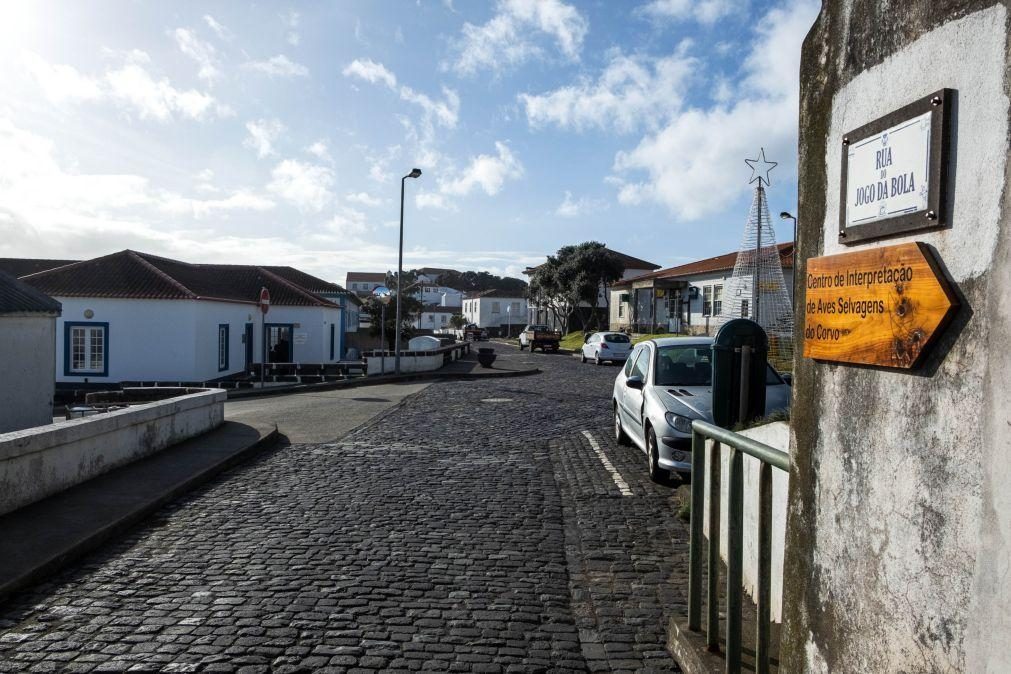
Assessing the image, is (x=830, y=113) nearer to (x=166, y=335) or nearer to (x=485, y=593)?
(x=485, y=593)

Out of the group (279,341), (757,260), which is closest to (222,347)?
(279,341)

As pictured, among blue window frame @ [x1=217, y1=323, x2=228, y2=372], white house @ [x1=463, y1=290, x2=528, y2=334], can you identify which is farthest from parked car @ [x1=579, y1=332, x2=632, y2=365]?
white house @ [x1=463, y1=290, x2=528, y2=334]

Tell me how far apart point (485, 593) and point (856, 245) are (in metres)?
3.44

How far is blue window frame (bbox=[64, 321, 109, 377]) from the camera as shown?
91.6 feet

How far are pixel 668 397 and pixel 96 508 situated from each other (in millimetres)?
5875

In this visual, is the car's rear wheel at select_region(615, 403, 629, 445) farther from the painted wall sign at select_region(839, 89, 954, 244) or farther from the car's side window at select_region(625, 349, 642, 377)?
the painted wall sign at select_region(839, 89, 954, 244)

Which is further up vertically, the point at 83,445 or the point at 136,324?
the point at 136,324

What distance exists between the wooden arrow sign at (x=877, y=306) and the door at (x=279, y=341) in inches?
1351

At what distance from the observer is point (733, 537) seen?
373 cm

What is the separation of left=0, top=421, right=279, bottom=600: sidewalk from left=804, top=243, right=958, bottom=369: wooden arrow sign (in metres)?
5.10

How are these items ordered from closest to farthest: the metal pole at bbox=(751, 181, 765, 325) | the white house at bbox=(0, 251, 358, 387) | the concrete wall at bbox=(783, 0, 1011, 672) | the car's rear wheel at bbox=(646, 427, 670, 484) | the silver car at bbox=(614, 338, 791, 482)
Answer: the concrete wall at bbox=(783, 0, 1011, 672) < the silver car at bbox=(614, 338, 791, 482) < the car's rear wheel at bbox=(646, 427, 670, 484) < the metal pole at bbox=(751, 181, 765, 325) < the white house at bbox=(0, 251, 358, 387)

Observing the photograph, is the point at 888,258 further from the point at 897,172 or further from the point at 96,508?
the point at 96,508

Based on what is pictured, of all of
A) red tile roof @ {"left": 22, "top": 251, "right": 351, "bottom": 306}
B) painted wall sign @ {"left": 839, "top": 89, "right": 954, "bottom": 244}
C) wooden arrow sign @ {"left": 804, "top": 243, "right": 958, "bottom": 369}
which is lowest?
wooden arrow sign @ {"left": 804, "top": 243, "right": 958, "bottom": 369}

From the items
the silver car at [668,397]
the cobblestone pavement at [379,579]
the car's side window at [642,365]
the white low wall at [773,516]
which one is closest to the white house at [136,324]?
the car's side window at [642,365]
